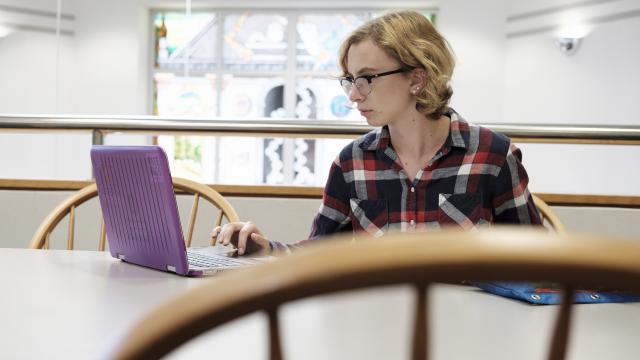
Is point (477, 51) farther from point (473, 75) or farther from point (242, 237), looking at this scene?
point (242, 237)

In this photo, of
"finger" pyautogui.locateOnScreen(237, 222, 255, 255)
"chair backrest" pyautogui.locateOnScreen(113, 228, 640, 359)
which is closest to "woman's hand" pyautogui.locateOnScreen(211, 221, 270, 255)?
"finger" pyautogui.locateOnScreen(237, 222, 255, 255)

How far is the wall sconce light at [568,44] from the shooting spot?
7.36 meters

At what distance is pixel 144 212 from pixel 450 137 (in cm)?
70

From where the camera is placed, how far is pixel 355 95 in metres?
1.61

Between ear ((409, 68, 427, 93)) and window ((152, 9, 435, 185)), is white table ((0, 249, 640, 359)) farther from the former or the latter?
window ((152, 9, 435, 185))

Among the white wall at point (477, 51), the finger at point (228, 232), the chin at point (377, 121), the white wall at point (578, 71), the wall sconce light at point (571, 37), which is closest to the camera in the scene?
the finger at point (228, 232)

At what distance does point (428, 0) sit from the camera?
8.24 metres

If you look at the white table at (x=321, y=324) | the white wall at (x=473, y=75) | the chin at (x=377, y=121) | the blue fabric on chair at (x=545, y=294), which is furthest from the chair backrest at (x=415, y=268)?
the white wall at (x=473, y=75)

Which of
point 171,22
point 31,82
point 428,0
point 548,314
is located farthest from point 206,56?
point 548,314

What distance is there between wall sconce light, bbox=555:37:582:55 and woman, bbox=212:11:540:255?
20.4 feet

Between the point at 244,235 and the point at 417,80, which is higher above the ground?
the point at 417,80

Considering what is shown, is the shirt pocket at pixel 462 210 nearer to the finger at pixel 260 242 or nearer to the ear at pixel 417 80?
the ear at pixel 417 80

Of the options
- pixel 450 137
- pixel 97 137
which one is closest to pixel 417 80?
pixel 450 137

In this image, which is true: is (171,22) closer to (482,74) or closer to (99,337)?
(482,74)
